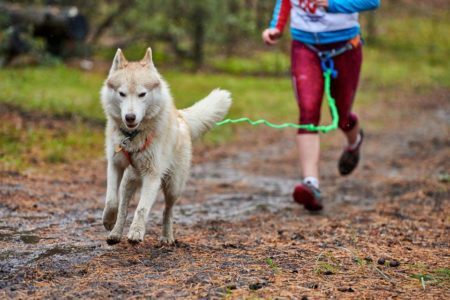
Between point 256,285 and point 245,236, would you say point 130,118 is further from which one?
point 245,236

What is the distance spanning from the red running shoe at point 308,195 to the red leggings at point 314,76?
1.79 feet

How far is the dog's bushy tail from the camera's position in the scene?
16.5 ft

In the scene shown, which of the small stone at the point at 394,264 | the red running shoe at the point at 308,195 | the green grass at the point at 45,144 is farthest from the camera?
the green grass at the point at 45,144

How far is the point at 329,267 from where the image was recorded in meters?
3.83

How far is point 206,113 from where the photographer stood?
16.5 ft

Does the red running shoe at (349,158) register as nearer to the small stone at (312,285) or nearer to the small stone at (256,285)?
the small stone at (312,285)

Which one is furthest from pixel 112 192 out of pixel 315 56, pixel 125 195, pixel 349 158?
pixel 349 158

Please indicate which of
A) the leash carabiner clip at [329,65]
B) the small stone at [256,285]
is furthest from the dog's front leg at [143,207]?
the leash carabiner clip at [329,65]

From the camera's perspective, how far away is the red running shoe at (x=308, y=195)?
19.3 feet

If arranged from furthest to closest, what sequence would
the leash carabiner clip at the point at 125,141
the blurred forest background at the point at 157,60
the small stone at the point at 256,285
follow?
the blurred forest background at the point at 157,60
the leash carabiner clip at the point at 125,141
the small stone at the point at 256,285

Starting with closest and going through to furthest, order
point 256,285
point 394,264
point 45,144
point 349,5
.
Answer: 1. point 256,285
2. point 394,264
3. point 349,5
4. point 45,144

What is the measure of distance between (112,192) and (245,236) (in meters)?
1.18

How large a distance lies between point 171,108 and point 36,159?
12.2ft

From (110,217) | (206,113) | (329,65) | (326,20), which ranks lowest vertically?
(110,217)
